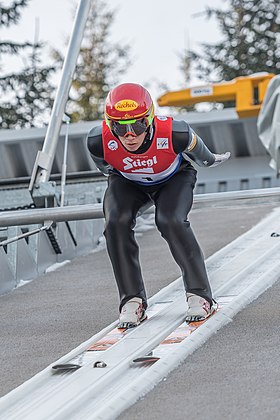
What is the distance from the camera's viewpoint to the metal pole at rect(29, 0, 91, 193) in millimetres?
11180

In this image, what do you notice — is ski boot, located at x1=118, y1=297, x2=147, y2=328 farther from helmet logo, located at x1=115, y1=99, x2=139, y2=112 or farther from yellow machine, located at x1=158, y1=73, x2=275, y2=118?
yellow machine, located at x1=158, y1=73, x2=275, y2=118

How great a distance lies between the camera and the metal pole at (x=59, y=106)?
1118 cm

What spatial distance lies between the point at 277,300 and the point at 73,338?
1.50 m

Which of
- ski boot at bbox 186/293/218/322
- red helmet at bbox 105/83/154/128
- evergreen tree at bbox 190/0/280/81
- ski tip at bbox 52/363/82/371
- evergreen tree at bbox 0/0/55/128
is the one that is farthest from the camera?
evergreen tree at bbox 190/0/280/81

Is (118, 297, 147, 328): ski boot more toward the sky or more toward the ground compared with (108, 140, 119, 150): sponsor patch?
more toward the ground

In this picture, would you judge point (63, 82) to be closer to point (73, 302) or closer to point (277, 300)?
point (73, 302)

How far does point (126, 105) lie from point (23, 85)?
1143 inches

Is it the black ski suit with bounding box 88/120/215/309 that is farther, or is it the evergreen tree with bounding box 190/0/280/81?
the evergreen tree with bounding box 190/0/280/81

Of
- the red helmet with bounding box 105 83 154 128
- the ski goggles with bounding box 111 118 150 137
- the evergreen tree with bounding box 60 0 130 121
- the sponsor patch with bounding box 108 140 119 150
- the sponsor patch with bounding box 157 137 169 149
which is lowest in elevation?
the evergreen tree with bounding box 60 0 130 121

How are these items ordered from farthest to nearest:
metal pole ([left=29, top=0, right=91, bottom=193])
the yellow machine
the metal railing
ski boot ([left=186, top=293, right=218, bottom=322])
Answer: the yellow machine → metal pole ([left=29, top=0, right=91, bottom=193]) → the metal railing → ski boot ([left=186, top=293, right=218, bottom=322])

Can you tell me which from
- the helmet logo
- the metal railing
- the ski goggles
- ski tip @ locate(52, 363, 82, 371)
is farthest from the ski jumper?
ski tip @ locate(52, 363, 82, 371)

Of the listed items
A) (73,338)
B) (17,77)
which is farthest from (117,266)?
(17,77)

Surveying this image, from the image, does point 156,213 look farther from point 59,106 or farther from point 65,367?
point 59,106

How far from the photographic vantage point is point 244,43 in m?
41.0
